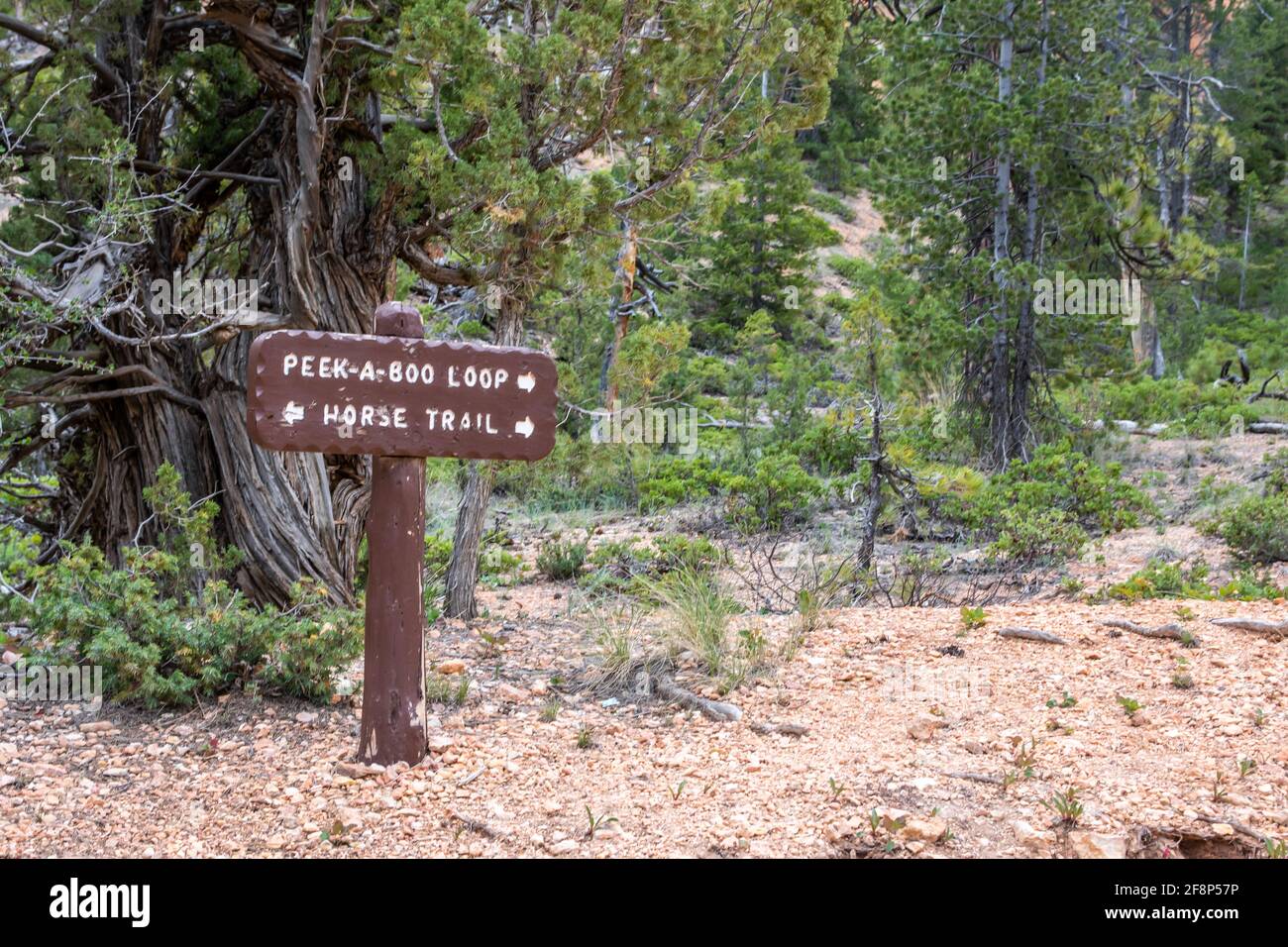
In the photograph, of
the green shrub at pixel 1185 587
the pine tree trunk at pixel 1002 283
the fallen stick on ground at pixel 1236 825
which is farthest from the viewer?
the pine tree trunk at pixel 1002 283

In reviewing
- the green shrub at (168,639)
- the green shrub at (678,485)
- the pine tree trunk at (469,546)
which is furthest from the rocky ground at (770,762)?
the green shrub at (678,485)

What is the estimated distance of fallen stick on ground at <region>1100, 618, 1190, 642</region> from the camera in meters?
5.95

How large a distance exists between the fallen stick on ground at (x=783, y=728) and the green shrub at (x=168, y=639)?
191 centimetres

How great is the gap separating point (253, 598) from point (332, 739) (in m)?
2.09

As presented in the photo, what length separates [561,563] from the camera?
923cm

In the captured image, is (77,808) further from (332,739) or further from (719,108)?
(719,108)

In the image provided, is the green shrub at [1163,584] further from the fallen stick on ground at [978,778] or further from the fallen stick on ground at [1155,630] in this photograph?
the fallen stick on ground at [978,778]

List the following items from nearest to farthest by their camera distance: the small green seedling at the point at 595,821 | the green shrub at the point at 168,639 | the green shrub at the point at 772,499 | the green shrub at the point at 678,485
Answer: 1. the small green seedling at the point at 595,821
2. the green shrub at the point at 168,639
3. the green shrub at the point at 772,499
4. the green shrub at the point at 678,485

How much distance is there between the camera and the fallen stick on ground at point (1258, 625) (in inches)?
234

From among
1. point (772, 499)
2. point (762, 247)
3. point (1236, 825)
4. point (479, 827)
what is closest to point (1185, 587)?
point (772, 499)

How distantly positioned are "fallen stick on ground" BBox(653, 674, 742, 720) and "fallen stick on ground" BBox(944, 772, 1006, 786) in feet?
3.51

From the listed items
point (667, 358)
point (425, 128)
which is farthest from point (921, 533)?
point (425, 128)

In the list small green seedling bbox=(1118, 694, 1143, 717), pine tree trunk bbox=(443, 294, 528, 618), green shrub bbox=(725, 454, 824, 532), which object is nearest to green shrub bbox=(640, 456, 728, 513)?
green shrub bbox=(725, 454, 824, 532)

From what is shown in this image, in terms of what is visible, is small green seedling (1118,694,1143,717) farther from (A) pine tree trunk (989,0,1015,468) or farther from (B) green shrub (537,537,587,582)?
(A) pine tree trunk (989,0,1015,468)
